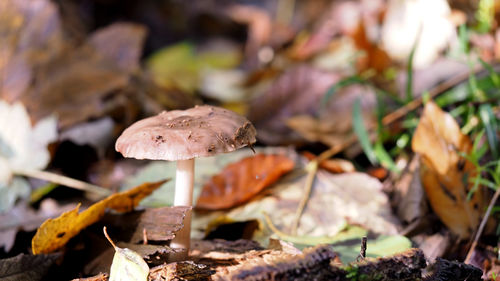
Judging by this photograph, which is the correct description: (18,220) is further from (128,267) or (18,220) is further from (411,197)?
(411,197)

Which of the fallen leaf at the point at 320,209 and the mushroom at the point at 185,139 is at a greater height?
the mushroom at the point at 185,139

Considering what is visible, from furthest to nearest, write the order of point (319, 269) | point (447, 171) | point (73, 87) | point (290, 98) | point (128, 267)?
1. point (290, 98)
2. point (73, 87)
3. point (447, 171)
4. point (128, 267)
5. point (319, 269)

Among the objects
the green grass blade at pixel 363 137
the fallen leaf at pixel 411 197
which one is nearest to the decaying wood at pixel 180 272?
the fallen leaf at pixel 411 197

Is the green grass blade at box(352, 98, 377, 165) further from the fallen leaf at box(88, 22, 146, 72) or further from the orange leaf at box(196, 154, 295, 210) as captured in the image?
the fallen leaf at box(88, 22, 146, 72)

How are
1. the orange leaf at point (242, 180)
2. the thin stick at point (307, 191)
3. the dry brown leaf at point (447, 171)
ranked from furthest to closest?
the orange leaf at point (242, 180)
the thin stick at point (307, 191)
the dry brown leaf at point (447, 171)

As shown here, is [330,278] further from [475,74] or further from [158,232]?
[475,74]

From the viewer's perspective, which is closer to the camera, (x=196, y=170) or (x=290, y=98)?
(x=196, y=170)

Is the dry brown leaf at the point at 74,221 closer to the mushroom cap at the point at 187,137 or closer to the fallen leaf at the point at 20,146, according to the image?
the mushroom cap at the point at 187,137


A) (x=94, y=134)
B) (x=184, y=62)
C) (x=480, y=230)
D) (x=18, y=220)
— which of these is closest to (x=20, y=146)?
(x=94, y=134)
